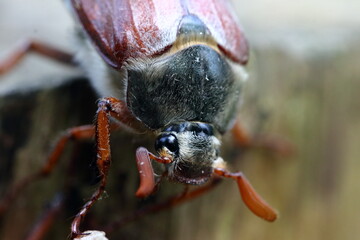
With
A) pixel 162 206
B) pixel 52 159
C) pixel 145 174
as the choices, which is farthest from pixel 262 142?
pixel 145 174

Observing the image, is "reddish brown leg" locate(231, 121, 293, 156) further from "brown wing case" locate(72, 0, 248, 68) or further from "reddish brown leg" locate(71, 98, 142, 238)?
"reddish brown leg" locate(71, 98, 142, 238)

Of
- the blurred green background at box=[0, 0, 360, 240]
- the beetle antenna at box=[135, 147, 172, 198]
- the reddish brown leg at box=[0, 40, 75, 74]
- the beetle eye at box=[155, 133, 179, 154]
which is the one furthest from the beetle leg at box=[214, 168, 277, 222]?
the reddish brown leg at box=[0, 40, 75, 74]

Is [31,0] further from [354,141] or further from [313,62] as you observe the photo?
[354,141]

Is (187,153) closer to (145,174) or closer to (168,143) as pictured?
(168,143)

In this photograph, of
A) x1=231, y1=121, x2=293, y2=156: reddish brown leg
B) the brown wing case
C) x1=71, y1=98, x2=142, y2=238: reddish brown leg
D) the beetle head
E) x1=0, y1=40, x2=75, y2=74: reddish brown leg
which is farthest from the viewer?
x1=231, y1=121, x2=293, y2=156: reddish brown leg

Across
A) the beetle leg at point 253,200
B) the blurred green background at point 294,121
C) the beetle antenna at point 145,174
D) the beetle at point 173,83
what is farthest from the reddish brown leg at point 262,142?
the beetle antenna at point 145,174

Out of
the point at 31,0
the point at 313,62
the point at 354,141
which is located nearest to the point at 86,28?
the point at 31,0
